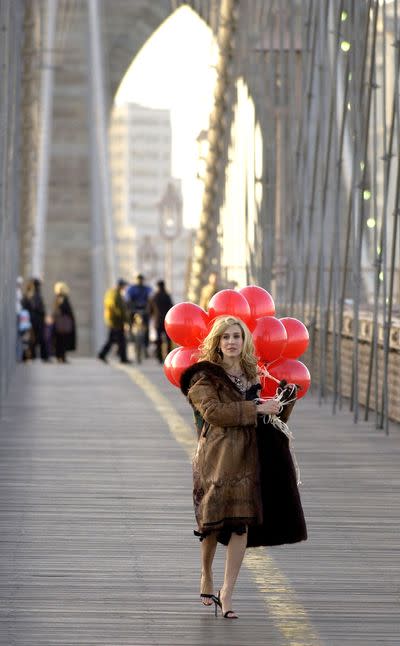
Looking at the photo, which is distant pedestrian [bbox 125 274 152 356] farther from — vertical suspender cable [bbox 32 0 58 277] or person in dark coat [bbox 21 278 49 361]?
vertical suspender cable [bbox 32 0 58 277]

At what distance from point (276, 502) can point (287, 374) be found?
666mm

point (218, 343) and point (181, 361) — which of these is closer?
point (218, 343)

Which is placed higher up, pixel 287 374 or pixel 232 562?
pixel 287 374

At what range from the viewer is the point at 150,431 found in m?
13.9

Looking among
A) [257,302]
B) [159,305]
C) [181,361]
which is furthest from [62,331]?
[181,361]

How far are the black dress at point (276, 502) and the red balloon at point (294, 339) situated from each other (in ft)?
2.17

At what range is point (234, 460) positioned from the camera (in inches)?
A: 237

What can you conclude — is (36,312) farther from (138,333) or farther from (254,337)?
(254,337)

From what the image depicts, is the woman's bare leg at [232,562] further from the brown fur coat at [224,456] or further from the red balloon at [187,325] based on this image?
the red balloon at [187,325]

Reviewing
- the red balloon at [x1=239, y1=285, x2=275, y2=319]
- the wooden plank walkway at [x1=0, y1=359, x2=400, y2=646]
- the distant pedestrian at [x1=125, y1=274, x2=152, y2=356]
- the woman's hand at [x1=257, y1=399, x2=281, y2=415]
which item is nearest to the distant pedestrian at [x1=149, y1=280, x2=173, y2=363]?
the distant pedestrian at [x1=125, y1=274, x2=152, y2=356]

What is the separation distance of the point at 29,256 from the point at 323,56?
2536 centimetres

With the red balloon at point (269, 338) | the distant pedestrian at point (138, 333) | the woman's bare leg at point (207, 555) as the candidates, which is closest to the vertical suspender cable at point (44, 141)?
the distant pedestrian at point (138, 333)

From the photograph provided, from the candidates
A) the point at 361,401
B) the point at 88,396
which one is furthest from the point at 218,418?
the point at 88,396

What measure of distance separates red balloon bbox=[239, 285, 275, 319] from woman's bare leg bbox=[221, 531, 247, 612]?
1137 mm
